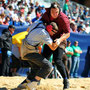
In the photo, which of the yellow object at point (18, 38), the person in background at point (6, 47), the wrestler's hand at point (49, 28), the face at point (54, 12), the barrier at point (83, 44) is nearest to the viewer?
the wrestler's hand at point (49, 28)

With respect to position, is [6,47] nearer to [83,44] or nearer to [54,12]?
[54,12]

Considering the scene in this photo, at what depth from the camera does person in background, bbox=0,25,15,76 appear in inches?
253

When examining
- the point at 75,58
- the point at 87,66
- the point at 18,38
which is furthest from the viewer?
the point at 87,66

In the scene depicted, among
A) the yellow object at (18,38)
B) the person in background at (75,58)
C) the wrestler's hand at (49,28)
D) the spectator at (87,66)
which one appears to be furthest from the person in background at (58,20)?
the spectator at (87,66)

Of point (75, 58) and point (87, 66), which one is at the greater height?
point (75, 58)

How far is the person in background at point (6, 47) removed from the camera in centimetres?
644

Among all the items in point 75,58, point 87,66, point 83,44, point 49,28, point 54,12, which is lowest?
point 87,66

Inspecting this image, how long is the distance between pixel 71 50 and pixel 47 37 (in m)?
4.36

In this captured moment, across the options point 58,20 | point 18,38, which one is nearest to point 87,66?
point 18,38

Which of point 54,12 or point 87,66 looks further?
point 87,66

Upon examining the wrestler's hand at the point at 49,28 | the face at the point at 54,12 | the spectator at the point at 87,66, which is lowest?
the spectator at the point at 87,66

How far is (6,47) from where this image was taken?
646 centimetres

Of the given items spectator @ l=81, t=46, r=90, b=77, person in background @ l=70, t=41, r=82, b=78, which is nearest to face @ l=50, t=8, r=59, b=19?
person in background @ l=70, t=41, r=82, b=78

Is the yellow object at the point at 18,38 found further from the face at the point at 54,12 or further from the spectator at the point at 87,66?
the spectator at the point at 87,66
